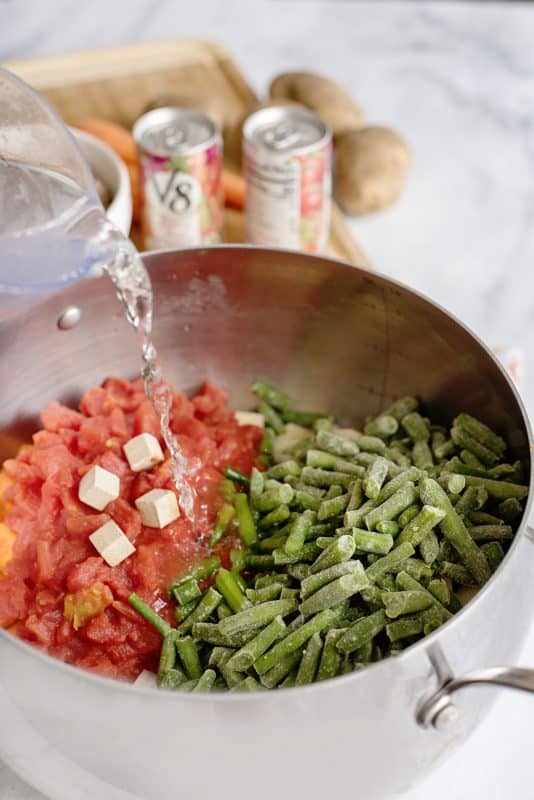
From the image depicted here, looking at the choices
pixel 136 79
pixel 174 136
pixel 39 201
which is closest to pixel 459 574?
pixel 39 201

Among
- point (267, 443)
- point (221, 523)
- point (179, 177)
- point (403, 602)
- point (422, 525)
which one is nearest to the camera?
point (403, 602)

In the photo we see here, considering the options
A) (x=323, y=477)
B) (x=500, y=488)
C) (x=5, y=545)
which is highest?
(x=500, y=488)

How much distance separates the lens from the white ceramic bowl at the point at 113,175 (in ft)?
6.44

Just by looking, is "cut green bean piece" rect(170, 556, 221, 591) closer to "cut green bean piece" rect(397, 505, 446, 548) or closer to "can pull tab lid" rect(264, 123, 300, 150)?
"cut green bean piece" rect(397, 505, 446, 548)

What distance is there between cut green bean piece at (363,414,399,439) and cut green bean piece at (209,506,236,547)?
29cm

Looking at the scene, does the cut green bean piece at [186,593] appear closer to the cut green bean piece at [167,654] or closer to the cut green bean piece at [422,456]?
the cut green bean piece at [167,654]

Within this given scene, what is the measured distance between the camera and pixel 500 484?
1.43m

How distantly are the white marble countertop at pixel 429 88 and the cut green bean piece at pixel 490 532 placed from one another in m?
0.65

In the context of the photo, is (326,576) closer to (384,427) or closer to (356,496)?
(356,496)

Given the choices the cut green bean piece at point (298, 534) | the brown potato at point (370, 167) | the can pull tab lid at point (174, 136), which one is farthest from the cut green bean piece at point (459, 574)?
the brown potato at point (370, 167)

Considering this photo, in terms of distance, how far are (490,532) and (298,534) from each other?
28cm

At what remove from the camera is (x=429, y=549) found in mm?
1366

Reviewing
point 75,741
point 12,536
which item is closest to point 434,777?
point 75,741

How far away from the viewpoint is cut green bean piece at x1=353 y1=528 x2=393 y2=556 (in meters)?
1.35
